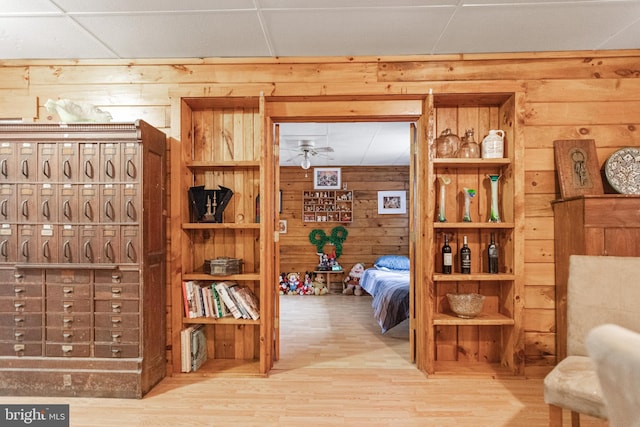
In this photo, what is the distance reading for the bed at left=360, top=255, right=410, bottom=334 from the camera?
3736 millimetres

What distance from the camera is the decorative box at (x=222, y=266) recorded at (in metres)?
2.60

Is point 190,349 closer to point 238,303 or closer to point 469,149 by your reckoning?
point 238,303

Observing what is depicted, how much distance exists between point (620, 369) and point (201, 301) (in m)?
2.54

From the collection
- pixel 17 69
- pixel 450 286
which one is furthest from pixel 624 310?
pixel 17 69

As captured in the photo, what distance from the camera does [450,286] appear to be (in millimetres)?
2811

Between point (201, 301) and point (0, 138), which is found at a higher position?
point (0, 138)

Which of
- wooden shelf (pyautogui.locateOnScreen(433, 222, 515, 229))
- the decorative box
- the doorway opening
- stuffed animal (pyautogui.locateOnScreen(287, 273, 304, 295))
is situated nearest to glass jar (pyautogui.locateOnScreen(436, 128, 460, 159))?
wooden shelf (pyautogui.locateOnScreen(433, 222, 515, 229))

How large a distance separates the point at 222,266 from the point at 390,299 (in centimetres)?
206

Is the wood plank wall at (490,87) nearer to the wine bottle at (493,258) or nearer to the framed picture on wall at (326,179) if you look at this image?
the wine bottle at (493,258)

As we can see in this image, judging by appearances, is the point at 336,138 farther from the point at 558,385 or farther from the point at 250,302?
the point at 558,385

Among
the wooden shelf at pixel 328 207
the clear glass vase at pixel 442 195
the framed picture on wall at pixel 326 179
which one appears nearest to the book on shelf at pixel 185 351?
the clear glass vase at pixel 442 195

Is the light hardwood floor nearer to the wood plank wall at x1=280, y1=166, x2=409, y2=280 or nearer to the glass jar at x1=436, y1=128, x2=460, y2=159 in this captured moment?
the glass jar at x1=436, y1=128, x2=460, y2=159

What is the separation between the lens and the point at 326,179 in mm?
6473

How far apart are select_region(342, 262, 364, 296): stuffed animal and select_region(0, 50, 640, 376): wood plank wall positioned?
361cm
